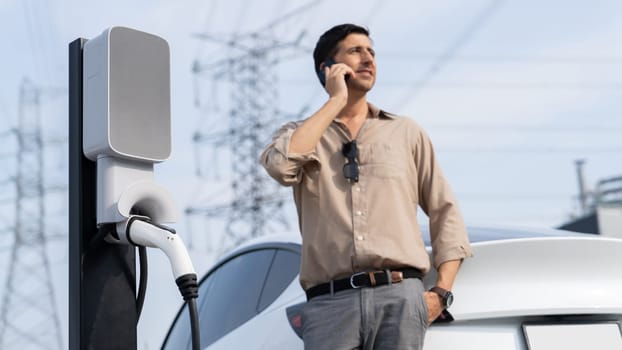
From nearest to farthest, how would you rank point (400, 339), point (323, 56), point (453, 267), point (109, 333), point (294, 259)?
point (109, 333), point (400, 339), point (453, 267), point (323, 56), point (294, 259)

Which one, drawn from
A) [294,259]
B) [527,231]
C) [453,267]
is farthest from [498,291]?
[294,259]

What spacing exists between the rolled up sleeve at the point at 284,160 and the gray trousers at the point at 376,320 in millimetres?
404

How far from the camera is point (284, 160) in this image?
2.51 m

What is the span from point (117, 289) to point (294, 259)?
4.24 ft

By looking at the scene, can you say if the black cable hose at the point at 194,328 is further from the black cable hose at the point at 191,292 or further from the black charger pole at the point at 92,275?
the black charger pole at the point at 92,275

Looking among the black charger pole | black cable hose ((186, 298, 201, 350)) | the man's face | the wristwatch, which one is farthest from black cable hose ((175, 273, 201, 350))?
the man's face

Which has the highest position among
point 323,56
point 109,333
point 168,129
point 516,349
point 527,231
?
point 323,56

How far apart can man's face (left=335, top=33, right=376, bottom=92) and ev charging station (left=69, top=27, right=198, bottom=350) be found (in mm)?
849

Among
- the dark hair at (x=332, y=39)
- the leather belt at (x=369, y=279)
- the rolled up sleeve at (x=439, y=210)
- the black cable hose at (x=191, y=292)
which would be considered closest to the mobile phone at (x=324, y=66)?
the dark hair at (x=332, y=39)

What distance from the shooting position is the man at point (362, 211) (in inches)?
94.0

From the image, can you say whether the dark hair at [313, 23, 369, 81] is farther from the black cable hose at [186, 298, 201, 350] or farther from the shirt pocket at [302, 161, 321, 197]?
the black cable hose at [186, 298, 201, 350]

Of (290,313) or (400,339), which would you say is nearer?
(400,339)

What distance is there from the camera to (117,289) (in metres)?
1.95

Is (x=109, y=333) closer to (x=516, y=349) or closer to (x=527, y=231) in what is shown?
(x=516, y=349)
